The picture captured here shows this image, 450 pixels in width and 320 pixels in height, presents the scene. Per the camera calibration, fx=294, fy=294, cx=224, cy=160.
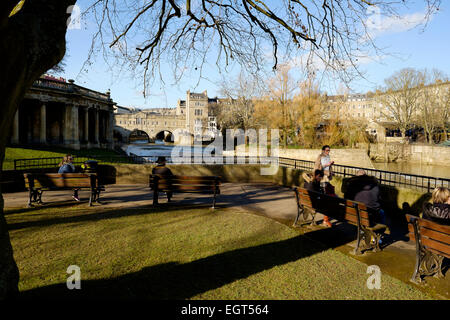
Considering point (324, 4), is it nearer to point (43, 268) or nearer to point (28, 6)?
point (28, 6)

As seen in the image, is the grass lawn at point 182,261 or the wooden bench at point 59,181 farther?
the wooden bench at point 59,181

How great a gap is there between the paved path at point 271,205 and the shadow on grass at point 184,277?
995 mm

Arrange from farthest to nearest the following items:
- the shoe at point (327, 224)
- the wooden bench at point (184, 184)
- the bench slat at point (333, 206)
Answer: the wooden bench at point (184, 184)
the shoe at point (327, 224)
the bench slat at point (333, 206)

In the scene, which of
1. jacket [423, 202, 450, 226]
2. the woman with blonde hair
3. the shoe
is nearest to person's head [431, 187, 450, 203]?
the woman with blonde hair

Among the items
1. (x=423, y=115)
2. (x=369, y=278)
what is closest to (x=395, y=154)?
(x=423, y=115)

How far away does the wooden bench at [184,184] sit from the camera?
859 centimetres

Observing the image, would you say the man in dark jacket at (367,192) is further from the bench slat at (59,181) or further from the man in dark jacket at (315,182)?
the bench slat at (59,181)

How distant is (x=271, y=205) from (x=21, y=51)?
24.9 ft


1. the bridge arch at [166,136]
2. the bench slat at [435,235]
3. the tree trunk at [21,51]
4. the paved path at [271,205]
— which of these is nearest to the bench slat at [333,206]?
the paved path at [271,205]

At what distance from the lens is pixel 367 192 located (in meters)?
6.00

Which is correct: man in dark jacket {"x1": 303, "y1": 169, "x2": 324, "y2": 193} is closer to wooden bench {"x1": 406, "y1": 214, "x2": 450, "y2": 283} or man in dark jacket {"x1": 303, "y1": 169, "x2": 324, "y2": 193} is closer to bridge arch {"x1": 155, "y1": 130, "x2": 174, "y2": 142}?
wooden bench {"x1": 406, "y1": 214, "x2": 450, "y2": 283}

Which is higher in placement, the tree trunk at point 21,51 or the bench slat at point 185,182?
the tree trunk at point 21,51

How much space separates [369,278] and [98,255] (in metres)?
4.19

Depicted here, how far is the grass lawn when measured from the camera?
376cm
